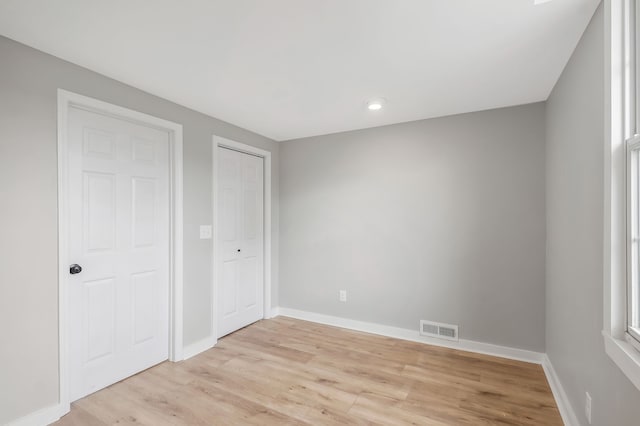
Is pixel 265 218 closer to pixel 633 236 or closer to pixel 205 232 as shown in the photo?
pixel 205 232

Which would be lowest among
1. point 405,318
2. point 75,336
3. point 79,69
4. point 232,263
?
point 405,318

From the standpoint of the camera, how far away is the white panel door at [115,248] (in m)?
2.12

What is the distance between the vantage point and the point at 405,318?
324cm

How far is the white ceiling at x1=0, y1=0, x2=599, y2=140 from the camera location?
1498mm

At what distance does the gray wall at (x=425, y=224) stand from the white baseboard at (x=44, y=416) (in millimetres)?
2421

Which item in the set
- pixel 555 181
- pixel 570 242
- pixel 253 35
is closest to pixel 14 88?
pixel 253 35

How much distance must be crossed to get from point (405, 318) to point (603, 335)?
2.05 meters

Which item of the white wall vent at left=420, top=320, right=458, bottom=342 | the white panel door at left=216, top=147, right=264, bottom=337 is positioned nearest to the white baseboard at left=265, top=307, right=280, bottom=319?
the white panel door at left=216, top=147, right=264, bottom=337

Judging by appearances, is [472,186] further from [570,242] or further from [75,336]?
[75,336]

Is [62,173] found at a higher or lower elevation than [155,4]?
lower

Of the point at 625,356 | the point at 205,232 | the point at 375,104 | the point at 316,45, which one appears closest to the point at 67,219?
the point at 205,232

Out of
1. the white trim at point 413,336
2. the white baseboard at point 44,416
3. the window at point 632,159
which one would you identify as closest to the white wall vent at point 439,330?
the white trim at point 413,336

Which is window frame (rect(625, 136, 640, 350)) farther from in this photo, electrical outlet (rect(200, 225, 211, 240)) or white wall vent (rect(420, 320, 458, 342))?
electrical outlet (rect(200, 225, 211, 240))

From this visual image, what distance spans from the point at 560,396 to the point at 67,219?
3.60 metres
